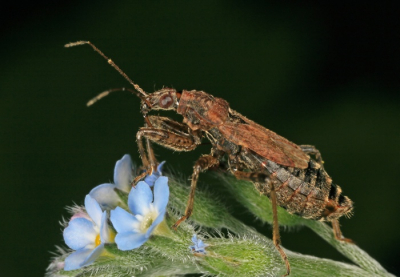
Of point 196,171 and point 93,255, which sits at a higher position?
point 196,171

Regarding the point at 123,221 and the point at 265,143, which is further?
the point at 265,143

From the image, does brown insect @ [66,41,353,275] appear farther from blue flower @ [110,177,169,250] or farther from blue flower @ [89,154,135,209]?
blue flower @ [110,177,169,250]

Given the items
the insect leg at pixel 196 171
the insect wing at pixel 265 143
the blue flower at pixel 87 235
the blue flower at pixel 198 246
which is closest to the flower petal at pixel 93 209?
the blue flower at pixel 87 235

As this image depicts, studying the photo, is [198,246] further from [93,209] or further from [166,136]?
[166,136]

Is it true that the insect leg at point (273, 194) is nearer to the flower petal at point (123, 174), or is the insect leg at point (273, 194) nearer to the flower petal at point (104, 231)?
the flower petal at point (123, 174)

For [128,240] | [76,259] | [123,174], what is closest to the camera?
[128,240]

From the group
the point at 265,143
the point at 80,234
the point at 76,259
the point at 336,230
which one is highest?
the point at 265,143

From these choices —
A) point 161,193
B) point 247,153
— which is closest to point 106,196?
point 161,193

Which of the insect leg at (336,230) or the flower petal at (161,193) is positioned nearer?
the flower petal at (161,193)
